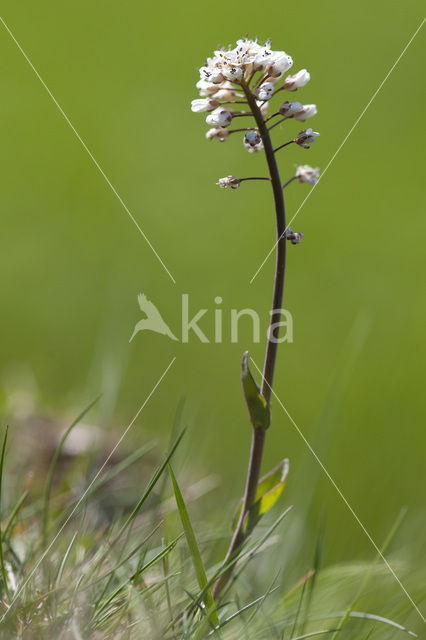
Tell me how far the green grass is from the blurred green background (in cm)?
27

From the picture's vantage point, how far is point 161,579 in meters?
1.29

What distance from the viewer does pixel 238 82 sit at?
133 cm

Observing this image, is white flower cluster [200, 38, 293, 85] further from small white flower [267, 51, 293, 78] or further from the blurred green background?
the blurred green background

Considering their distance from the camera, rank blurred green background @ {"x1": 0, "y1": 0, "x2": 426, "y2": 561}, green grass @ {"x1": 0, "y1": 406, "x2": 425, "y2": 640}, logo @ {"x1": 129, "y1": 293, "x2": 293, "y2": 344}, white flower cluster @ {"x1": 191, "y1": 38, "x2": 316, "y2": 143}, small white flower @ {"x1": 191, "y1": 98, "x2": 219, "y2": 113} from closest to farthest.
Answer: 1. green grass @ {"x1": 0, "y1": 406, "x2": 425, "y2": 640}
2. white flower cluster @ {"x1": 191, "y1": 38, "x2": 316, "y2": 143}
3. small white flower @ {"x1": 191, "y1": 98, "x2": 219, "y2": 113}
4. blurred green background @ {"x1": 0, "y1": 0, "x2": 426, "y2": 561}
5. logo @ {"x1": 129, "y1": 293, "x2": 293, "y2": 344}

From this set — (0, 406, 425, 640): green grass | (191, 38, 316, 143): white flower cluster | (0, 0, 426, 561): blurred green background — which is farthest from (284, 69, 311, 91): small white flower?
(0, 0, 426, 561): blurred green background

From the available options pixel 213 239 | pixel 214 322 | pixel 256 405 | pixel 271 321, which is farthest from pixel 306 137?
pixel 213 239

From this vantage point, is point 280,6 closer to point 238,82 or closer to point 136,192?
point 136,192

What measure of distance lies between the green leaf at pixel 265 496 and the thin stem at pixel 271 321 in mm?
14

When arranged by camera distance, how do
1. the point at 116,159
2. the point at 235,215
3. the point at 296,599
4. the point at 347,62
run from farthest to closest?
the point at 347,62 → the point at 116,159 → the point at 235,215 → the point at 296,599

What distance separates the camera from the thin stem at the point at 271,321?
1.31m

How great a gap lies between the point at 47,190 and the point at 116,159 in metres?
0.59

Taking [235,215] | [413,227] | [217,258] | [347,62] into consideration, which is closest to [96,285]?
[217,258]

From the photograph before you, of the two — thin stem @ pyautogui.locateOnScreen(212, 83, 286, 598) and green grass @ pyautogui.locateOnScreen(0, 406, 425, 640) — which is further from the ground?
thin stem @ pyautogui.locateOnScreen(212, 83, 286, 598)

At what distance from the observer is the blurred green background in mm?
3033
